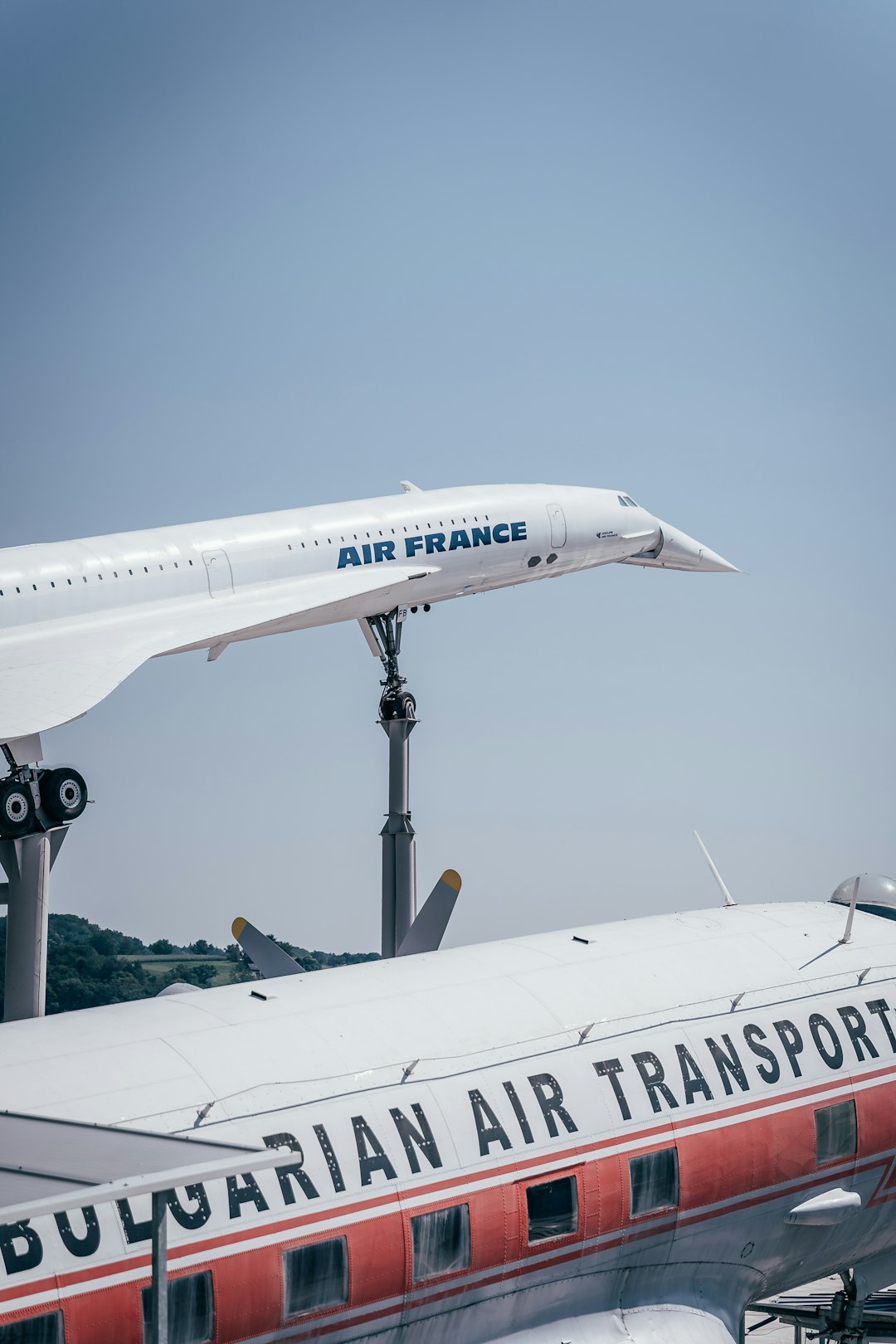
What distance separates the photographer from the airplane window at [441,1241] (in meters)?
13.0

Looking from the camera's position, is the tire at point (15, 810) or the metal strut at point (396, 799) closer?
the tire at point (15, 810)

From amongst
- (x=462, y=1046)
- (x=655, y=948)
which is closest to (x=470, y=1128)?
(x=462, y=1046)

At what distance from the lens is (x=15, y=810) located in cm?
2434

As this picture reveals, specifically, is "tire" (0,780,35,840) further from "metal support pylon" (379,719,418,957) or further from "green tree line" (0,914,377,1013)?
"green tree line" (0,914,377,1013)

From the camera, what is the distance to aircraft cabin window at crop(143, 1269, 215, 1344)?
11484 mm

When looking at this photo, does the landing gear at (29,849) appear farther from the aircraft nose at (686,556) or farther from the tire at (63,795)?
the aircraft nose at (686,556)

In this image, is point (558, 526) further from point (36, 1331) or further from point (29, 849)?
point (36, 1331)

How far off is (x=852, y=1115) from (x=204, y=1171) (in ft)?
30.8

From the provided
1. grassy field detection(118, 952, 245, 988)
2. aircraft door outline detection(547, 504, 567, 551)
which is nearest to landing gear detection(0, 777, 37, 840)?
aircraft door outline detection(547, 504, 567, 551)

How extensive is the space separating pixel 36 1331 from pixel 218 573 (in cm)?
2013

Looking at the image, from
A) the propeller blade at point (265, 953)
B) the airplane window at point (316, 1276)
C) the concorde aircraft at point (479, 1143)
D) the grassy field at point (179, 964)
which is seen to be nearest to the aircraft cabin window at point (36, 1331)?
the concorde aircraft at point (479, 1143)

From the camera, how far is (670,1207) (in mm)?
14695

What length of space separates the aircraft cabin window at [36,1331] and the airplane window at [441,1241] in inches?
128

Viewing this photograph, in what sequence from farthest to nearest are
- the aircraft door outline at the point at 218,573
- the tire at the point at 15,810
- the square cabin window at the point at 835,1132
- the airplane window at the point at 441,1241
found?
the aircraft door outline at the point at 218,573
the tire at the point at 15,810
the square cabin window at the point at 835,1132
the airplane window at the point at 441,1241
